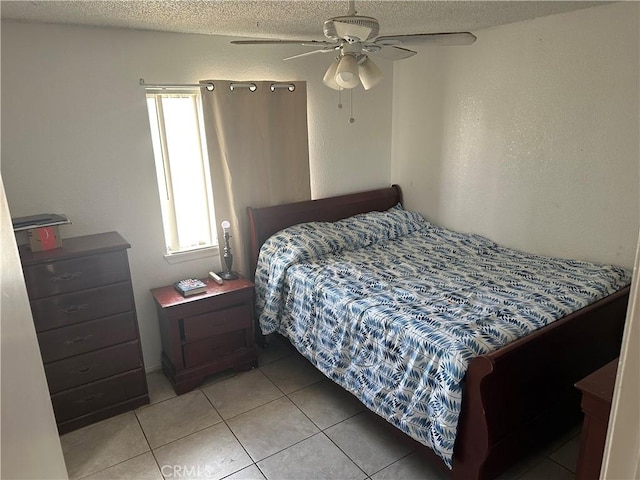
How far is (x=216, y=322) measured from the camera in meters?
2.85

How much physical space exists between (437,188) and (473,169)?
372 millimetres

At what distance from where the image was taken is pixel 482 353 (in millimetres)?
1849

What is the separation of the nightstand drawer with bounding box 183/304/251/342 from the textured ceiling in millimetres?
1699

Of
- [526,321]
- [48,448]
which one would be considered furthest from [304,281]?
[48,448]

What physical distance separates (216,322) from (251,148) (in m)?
1.23

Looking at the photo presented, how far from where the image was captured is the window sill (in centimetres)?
306

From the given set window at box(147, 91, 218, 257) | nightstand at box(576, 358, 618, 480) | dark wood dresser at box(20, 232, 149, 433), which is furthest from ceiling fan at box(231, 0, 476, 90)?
dark wood dresser at box(20, 232, 149, 433)

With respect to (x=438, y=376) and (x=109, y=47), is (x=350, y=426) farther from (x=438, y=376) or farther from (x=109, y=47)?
(x=109, y=47)

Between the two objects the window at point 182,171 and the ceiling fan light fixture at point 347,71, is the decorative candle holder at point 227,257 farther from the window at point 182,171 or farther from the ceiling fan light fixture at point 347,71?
the ceiling fan light fixture at point 347,71

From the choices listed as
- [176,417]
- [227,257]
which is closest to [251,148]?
[227,257]

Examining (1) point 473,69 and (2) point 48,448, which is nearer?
(2) point 48,448

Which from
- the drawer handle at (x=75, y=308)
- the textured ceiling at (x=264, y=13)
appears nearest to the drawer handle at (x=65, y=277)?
the drawer handle at (x=75, y=308)

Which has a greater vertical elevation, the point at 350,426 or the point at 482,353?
the point at 482,353

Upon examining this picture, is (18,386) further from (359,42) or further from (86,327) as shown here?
(86,327)
